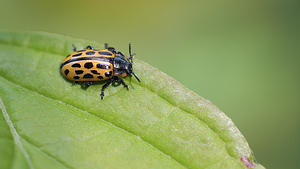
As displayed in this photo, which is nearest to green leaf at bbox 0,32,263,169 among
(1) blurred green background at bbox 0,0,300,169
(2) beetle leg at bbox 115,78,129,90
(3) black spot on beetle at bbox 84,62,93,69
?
(2) beetle leg at bbox 115,78,129,90

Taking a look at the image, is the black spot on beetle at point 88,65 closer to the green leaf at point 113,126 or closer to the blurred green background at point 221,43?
the green leaf at point 113,126

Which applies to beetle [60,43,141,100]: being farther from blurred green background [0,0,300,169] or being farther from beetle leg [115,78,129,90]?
blurred green background [0,0,300,169]

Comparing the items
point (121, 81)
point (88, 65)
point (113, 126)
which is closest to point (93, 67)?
point (88, 65)

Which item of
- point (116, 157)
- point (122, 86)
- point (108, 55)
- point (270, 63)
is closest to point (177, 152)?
point (116, 157)

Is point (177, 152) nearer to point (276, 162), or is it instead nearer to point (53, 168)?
point (53, 168)

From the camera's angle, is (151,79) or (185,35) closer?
(151,79)
